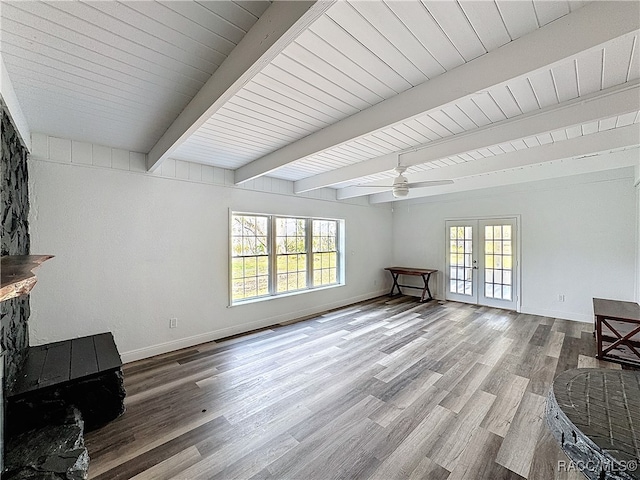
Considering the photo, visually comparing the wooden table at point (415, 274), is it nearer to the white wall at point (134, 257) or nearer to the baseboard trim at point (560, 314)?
the baseboard trim at point (560, 314)

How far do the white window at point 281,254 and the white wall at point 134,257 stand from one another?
21cm

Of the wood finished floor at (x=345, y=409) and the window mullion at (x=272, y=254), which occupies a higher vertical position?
the window mullion at (x=272, y=254)

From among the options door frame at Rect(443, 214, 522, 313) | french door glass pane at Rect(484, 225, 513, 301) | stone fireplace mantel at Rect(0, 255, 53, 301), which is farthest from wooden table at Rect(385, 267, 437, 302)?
stone fireplace mantel at Rect(0, 255, 53, 301)

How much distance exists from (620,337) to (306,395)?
12.6 ft

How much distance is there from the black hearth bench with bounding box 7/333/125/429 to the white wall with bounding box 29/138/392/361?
2.04ft

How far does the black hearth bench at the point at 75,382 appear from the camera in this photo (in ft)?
6.18

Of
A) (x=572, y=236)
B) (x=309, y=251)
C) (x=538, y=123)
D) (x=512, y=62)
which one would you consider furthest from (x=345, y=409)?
(x=572, y=236)

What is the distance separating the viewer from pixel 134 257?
3.29 m

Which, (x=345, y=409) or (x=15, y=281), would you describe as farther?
(x=345, y=409)

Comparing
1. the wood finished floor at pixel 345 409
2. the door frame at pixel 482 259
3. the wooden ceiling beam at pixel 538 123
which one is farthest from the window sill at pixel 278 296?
the wooden ceiling beam at pixel 538 123

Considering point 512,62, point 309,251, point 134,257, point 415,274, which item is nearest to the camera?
point 512,62

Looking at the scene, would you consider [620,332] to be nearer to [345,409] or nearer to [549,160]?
[549,160]

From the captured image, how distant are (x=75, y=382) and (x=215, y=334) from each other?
1972mm

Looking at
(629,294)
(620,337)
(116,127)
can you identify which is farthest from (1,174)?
(629,294)
